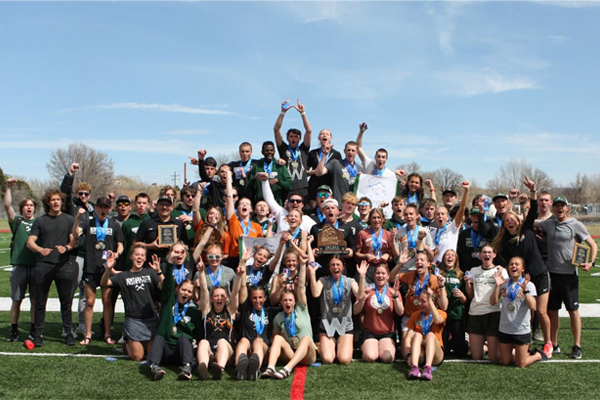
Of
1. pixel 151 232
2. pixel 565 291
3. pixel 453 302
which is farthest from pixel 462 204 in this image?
pixel 151 232

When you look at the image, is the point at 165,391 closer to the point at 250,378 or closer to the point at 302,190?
the point at 250,378

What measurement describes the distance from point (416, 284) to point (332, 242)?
117 cm

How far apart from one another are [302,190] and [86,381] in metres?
4.32

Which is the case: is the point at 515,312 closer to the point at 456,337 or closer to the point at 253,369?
the point at 456,337

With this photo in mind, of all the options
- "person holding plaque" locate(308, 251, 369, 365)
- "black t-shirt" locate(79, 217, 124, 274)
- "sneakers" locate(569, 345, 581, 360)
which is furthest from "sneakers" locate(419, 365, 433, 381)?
"black t-shirt" locate(79, 217, 124, 274)

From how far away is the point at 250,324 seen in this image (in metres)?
6.09

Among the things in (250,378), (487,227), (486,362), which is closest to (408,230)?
(487,227)

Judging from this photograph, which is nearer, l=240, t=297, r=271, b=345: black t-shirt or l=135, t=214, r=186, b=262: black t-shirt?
l=240, t=297, r=271, b=345: black t-shirt

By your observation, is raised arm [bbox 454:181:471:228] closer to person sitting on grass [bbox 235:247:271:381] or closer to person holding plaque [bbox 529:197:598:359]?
person holding plaque [bbox 529:197:598:359]

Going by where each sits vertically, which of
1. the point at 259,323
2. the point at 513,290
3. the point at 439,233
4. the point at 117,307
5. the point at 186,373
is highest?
the point at 439,233

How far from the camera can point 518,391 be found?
526 centimetres

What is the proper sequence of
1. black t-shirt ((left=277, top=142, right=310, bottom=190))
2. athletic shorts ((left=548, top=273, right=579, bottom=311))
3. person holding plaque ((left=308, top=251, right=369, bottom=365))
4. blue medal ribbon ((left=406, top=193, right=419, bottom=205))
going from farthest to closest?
black t-shirt ((left=277, top=142, right=310, bottom=190)) < blue medal ribbon ((left=406, top=193, right=419, bottom=205)) < athletic shorts ((left=548, top=273, right=579, bottom=311)) < person holding plaque ((left=308, top=251, right=369, bottom=365))

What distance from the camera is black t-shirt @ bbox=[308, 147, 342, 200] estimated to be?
27.7 feet

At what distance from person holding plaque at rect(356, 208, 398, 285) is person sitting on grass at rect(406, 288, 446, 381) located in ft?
2.36
